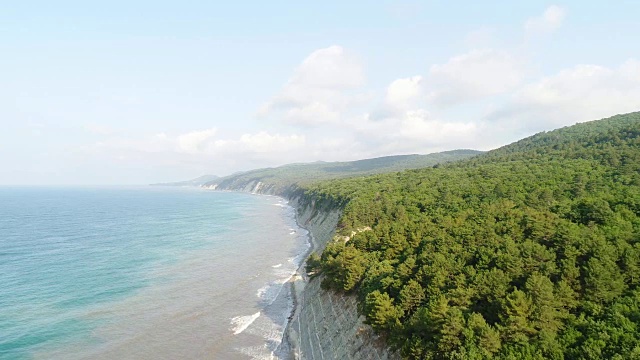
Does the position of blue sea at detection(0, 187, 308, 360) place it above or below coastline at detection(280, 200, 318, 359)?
above

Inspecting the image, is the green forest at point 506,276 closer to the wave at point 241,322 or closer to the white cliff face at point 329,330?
the white cliff face at point 329,330

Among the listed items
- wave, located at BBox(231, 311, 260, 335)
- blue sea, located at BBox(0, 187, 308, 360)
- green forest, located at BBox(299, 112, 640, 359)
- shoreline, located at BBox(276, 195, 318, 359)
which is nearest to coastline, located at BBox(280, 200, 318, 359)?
shoreline, located at BBox(276, 195, 318, 359)

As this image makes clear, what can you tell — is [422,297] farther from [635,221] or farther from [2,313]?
[2,313]

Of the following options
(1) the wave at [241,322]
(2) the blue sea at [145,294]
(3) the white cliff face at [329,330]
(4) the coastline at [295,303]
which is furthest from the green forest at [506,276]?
(2) the blue sea at [145,294]

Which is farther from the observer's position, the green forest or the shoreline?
the shoreline

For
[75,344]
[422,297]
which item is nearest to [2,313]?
[75,344]

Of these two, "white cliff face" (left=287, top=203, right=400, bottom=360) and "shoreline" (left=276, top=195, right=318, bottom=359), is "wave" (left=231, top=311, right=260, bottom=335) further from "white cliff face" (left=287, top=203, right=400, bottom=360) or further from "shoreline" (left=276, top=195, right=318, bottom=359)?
"white cliff face" (left=287, top=203, right=400, bottom=360)
